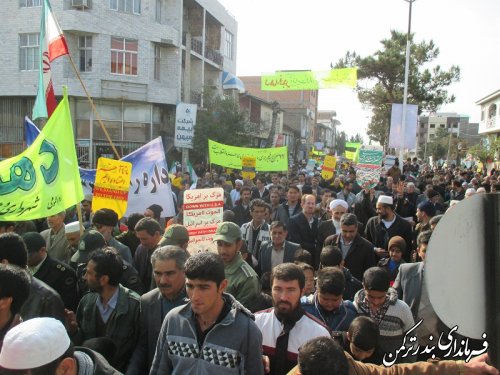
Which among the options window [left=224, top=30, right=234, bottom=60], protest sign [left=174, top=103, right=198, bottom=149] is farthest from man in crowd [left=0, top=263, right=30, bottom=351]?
window [left=224, top=30, right=234, bottom=60]

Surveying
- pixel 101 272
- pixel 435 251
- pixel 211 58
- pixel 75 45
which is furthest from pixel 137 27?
pixel 435 251

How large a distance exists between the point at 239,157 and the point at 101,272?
10053 mm

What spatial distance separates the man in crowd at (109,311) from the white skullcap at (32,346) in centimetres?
125

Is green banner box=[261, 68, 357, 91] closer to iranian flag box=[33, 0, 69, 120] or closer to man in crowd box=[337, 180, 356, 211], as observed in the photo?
man in crowd box=[337, 180, 356, 211]

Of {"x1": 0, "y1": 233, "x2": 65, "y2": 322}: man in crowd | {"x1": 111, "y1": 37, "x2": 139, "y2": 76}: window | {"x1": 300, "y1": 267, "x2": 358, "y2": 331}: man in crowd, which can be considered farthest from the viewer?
{"x1": 111, "y1": 37, "x2": 139, "y2": 76}: window

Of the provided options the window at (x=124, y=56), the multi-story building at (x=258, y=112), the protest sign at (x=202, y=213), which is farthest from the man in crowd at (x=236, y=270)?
the multi-story building at (x=258, y=112)

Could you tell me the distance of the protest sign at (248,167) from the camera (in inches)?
505

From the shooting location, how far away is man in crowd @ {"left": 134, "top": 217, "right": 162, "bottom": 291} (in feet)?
15.5

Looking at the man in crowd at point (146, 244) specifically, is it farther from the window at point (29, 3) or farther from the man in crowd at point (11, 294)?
the window at point (29, 3)

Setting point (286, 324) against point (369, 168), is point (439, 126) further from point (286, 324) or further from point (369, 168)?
point (286, 324)

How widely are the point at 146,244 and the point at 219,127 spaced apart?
71.9 feet

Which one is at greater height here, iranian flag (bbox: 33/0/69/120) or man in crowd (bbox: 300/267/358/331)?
iranian flag (bbox: 33/0/69/120)

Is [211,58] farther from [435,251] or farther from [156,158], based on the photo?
[435,251]

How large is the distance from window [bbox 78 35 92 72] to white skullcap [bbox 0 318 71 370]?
1020 inches
